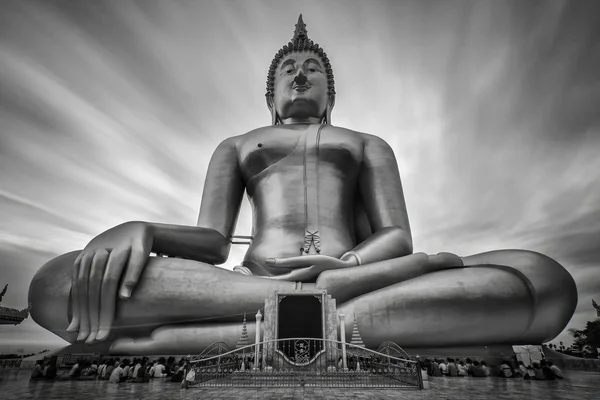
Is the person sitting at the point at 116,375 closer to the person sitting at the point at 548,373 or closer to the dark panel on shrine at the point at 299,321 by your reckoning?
the dark panel on shrine at the point at 299,321

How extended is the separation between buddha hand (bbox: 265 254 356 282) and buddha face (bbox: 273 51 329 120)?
401 cm

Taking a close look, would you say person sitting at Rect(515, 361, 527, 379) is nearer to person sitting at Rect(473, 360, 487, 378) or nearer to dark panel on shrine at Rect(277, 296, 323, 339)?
person sitting at Rect(473, 360, 487, 378)

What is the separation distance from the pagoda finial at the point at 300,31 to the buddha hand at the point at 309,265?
5817 mm

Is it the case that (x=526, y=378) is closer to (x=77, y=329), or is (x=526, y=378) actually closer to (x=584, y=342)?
(x=77, y=329)

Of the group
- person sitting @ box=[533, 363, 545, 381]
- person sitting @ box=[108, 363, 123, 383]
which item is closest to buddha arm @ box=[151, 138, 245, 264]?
person sitting @ box=[108, 363, 123, 383]

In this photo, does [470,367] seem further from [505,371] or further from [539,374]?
[539,374]

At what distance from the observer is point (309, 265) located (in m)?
6.23

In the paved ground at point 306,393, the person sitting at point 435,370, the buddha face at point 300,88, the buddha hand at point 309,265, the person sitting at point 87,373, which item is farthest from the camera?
the buddha face at point 300,88

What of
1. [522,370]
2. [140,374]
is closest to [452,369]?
[522,370]

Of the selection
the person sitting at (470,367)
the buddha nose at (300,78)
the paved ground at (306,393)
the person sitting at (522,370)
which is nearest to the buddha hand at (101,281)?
the paved ground at (306,393)

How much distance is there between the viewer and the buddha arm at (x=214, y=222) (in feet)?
21.3

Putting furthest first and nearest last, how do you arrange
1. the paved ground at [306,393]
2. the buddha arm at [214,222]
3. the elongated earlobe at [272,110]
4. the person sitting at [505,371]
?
the elongated earlobe at [272,110]
the buddha arm at [214,222]
the person sitting at [505,371]
the paved ground at [306,393]

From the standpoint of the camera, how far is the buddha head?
29.1 feet

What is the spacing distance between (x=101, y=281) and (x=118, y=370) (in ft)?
4.36
